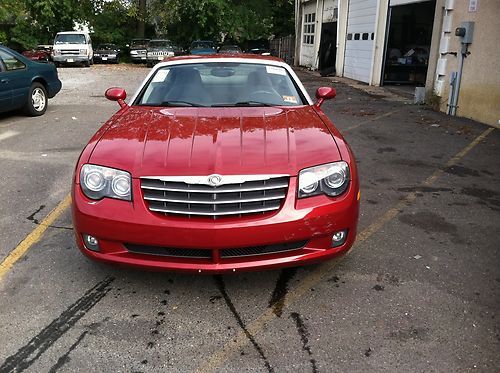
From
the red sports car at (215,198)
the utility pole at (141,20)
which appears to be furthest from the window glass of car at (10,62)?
the utility pole at (141,20)

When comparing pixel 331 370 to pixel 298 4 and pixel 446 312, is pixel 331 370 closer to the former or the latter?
pixel 446 312

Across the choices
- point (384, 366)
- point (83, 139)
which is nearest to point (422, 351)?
point (384, 366)

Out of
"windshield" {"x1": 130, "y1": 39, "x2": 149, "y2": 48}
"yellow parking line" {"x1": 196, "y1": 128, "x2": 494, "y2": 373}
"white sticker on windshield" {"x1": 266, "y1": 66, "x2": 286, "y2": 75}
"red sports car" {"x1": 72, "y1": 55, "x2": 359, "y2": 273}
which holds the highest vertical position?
"white sticker on windshield" {"x1": 266, "y1": 66, "x2": 286, "y2": 75}

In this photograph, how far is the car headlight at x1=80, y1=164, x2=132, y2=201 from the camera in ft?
9.76

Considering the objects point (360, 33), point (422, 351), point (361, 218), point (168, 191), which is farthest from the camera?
point (360, 33)

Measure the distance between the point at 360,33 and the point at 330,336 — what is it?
16.6m

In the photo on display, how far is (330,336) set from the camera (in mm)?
2812

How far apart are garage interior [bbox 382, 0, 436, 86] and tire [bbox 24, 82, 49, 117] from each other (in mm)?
10703

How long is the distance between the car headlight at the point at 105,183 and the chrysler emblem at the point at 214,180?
1.66 feet

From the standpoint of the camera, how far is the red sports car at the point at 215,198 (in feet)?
9.38

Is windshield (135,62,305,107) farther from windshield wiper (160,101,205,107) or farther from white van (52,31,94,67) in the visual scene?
white van (52,31,94,67)

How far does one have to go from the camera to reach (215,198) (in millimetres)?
2857

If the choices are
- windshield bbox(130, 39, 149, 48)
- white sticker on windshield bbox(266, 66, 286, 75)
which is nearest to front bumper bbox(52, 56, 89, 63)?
windshield bbox(130, 39, 149, 48)

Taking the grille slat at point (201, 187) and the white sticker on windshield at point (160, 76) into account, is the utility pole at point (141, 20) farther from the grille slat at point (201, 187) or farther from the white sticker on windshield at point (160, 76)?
the grille slat at point (201, 187)
